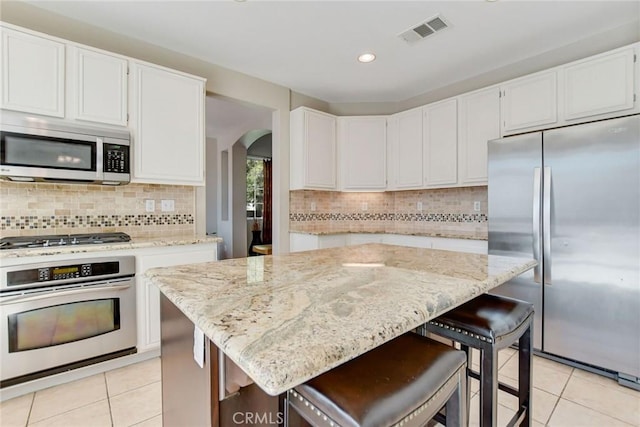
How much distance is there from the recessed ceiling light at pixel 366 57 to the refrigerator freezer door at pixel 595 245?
1.62m

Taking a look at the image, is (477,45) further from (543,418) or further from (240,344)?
(240,344)

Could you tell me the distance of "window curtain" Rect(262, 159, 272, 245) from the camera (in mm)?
7148

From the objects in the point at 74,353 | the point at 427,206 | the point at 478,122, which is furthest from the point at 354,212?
the point at 74,353

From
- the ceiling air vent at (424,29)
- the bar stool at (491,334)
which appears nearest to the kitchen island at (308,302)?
the bar stool at (491,334)

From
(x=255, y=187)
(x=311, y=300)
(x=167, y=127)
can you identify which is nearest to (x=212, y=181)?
(x=255, y=187)

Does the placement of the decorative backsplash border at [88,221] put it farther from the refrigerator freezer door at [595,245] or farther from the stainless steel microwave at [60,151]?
the refrigerator freezer door at [595,245]

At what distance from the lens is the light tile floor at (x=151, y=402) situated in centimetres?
171

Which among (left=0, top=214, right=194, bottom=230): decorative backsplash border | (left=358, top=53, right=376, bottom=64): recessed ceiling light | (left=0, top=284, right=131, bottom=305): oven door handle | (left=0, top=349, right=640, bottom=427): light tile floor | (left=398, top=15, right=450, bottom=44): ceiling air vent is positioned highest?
(left=358, top=53, right=376, bottom=64): recessed ceiling light

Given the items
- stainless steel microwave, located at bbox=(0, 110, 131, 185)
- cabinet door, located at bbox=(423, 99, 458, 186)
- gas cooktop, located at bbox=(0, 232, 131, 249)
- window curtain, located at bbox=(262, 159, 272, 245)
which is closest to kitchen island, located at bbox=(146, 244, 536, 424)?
gas cooktop, located at bbox=(0, 232, 131, 249)

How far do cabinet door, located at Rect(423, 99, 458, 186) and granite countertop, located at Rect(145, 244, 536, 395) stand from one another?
2011 millimetres

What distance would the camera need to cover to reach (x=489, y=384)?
1.22m

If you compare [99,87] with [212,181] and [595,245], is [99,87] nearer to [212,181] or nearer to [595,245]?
[595,245]

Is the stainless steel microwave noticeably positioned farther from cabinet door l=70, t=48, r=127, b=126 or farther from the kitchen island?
the kitchen island

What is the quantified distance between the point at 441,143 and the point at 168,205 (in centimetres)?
288
